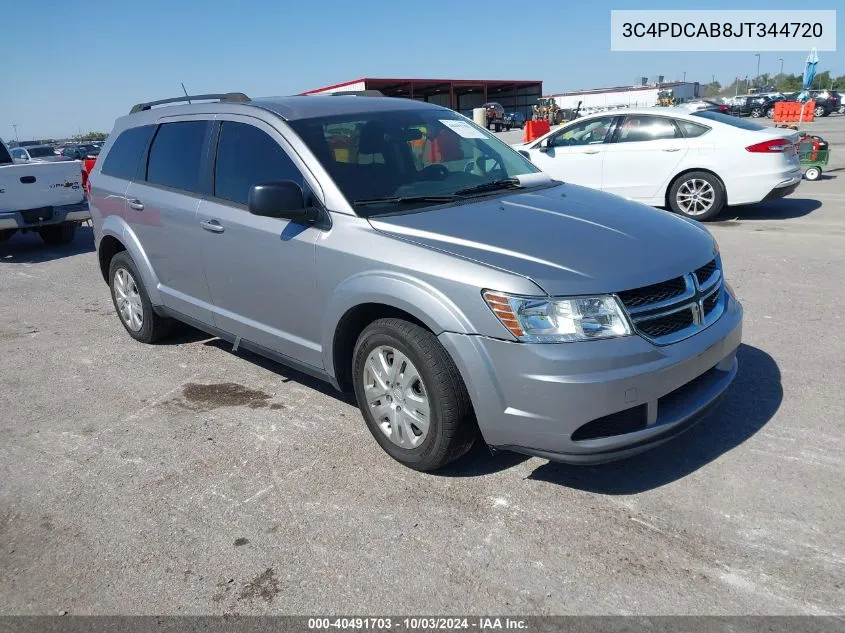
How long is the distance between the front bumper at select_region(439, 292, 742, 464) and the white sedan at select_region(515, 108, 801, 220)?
6.75m

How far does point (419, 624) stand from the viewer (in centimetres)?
259

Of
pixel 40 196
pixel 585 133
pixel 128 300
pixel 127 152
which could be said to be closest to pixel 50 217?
pixel 40 196

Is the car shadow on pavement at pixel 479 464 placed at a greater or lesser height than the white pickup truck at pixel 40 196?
lesser

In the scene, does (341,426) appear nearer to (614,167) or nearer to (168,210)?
(168,210)

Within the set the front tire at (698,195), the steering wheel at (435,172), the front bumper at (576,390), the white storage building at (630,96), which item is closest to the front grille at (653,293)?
the front bumper at (576,390)

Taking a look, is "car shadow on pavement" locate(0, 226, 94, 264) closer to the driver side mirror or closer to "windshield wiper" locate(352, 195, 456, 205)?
the driver side mirror

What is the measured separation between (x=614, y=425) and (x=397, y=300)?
113 centimetres

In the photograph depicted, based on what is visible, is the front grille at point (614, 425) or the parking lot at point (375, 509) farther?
the front grille at point (614, 425)

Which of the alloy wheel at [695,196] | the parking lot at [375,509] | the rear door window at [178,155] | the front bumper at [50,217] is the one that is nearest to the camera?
the parking lot at [375,509]

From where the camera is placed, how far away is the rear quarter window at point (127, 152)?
5.48m

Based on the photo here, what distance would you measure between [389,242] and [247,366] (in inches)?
91.0

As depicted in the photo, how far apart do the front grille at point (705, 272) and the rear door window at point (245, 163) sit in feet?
7.00

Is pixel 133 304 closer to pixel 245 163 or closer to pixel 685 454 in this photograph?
pixel 245 163

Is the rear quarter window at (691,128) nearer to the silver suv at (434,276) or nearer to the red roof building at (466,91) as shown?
the silver suv at (434,276)
